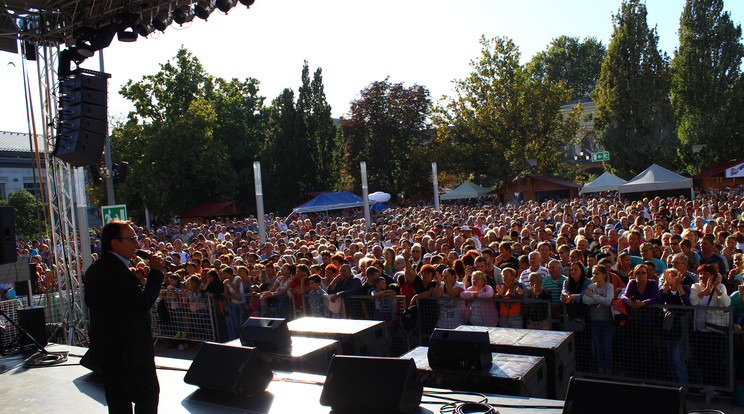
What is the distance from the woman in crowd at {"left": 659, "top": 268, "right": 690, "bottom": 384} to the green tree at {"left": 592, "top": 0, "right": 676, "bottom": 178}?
31475 mm

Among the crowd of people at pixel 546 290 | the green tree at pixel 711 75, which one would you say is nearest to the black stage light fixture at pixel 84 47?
the crowd of people at pixel 546 290

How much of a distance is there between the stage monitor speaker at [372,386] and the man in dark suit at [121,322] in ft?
→ 3.36

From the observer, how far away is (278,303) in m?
7.54

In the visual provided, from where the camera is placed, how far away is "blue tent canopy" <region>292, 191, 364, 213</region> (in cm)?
2514

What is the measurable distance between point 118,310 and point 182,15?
225 inches

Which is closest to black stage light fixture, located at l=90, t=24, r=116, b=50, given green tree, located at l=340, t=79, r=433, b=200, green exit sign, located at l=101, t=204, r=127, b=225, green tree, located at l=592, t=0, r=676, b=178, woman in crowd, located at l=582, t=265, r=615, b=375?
green exit sign, located at l=101, t=204, r=127, b=225

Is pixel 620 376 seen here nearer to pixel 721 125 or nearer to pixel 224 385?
pixel 224 385

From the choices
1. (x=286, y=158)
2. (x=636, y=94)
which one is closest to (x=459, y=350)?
(x=636, y=94)

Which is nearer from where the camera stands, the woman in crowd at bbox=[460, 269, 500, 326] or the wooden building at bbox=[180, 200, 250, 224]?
the woman in crowd at bbox=[460, 269, 500, 326]

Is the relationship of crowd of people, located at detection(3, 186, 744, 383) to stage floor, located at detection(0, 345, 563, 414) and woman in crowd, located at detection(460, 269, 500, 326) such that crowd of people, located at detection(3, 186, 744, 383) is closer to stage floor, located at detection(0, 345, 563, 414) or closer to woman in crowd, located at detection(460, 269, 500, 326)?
woman in crowd, located at detection(460, 269, 500, 326)

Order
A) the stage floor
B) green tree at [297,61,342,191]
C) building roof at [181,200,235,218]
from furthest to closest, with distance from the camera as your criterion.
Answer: green tree at [297,61,342,191]
building roof at [181,200,235,218]
the stage floor

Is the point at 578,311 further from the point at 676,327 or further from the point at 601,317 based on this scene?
the point at 676,327

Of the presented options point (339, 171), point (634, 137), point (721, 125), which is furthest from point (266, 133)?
point (721, 125)

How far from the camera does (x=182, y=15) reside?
7.62 metres
